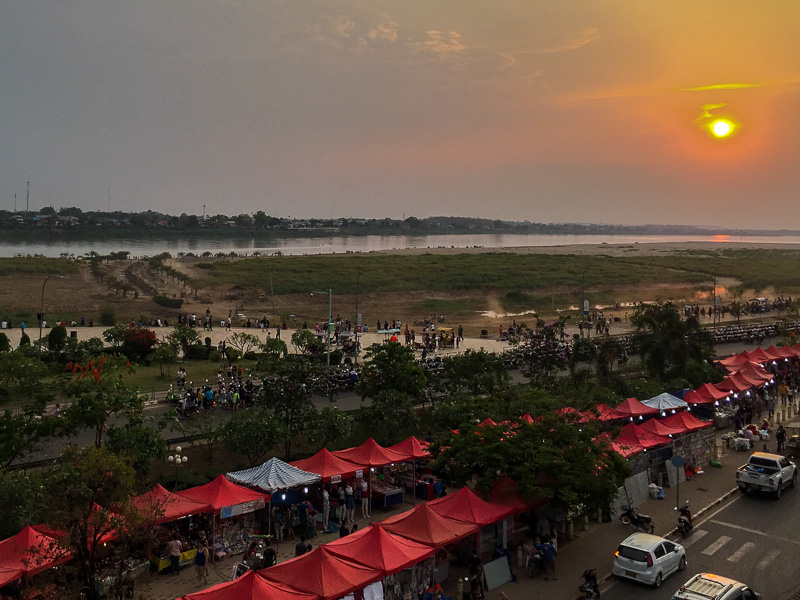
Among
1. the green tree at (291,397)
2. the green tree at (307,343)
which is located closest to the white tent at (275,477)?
the green tree at (291,397)

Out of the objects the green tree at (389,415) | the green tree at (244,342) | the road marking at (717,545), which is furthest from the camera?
the green tree at (244,342)

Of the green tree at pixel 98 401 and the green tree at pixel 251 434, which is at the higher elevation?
the green tree at pixel 98 401

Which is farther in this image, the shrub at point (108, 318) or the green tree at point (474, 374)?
the shrub at point (108, 318)

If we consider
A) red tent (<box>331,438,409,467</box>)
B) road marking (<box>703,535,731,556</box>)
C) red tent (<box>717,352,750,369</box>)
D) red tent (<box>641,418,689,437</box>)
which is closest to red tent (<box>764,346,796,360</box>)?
red tent (<box>717,352,750,369</box>)

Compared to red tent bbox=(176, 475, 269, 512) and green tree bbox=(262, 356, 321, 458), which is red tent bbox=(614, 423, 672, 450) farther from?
red tent bbox=(176, 475, 269, 512)

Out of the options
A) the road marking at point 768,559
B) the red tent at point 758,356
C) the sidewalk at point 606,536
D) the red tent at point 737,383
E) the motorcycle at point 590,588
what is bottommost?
the sidewalk at point 606,536

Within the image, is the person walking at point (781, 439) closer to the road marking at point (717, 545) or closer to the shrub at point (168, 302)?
the road marking at point (717, 545)

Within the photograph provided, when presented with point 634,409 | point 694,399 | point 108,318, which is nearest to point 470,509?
point 634,409
